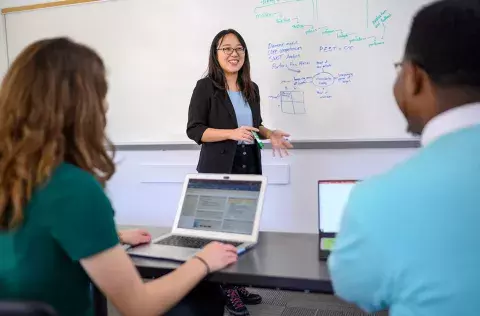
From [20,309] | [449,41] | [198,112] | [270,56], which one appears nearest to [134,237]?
[20,309]

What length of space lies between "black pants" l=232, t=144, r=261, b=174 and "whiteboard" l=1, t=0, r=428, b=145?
662 millimetres

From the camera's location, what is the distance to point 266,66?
304 centimetres

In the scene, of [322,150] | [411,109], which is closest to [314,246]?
[411,109]

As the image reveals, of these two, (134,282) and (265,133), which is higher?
(265,133)

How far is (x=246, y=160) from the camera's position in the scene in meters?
2.43

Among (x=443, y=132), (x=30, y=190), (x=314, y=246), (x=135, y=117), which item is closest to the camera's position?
(x=443, y=132)

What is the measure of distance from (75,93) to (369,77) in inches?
88.7

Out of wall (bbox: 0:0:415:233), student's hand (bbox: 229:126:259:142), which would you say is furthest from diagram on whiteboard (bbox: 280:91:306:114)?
student's hand (bbox: 229:126:259:142)

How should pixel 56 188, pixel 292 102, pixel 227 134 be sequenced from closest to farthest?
pixel 56 188, pixel 227 134, pixel 292 102

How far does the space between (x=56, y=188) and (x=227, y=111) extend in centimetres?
157

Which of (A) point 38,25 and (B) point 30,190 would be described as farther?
(A) point 38,25

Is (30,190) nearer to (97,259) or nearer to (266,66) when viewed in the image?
(97,259)

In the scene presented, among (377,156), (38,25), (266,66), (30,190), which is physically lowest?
(377,156)

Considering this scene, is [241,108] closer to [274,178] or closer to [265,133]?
[265,133]
